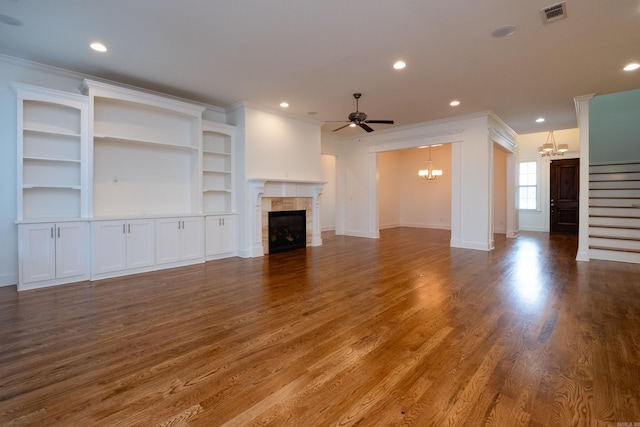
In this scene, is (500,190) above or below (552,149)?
below

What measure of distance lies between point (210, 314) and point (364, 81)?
413 cm

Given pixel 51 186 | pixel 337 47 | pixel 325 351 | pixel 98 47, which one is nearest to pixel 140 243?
pixel 51 186

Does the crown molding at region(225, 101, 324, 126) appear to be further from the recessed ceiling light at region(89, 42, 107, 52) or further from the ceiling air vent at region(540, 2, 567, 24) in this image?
the ceiling air vent at region(540, 2, 567, 24)

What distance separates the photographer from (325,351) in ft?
7.79

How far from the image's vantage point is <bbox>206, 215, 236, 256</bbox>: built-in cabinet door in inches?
230

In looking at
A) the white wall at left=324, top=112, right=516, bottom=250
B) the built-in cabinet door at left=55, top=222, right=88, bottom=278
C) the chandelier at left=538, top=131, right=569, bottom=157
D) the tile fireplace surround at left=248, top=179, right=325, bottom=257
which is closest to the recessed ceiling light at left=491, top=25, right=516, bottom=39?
the white wall at left=324, top=112, right=516, bottom=250

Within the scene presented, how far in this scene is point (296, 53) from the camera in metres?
4.03

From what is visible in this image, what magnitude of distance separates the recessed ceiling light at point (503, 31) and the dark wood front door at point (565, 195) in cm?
855

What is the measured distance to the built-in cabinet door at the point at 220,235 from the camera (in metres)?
5.84

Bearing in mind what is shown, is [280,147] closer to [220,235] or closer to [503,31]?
[220,235]

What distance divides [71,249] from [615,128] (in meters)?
11.9

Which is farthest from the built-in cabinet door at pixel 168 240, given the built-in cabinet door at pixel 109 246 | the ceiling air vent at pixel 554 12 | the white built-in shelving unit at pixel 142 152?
the ceiling air vent at pixel 554 12

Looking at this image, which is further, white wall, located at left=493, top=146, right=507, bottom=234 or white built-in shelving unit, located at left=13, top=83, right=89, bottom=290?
white wall, located at left=493, top=146, right=507, bottom=234

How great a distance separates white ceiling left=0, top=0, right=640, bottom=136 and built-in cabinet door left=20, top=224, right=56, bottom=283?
238 cm
